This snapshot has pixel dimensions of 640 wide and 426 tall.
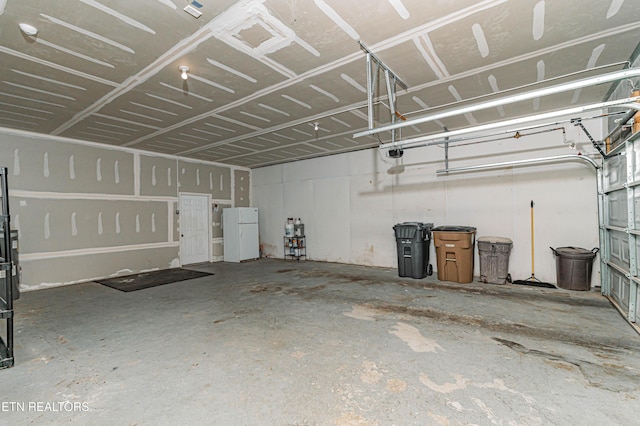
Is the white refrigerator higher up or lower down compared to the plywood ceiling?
lower down

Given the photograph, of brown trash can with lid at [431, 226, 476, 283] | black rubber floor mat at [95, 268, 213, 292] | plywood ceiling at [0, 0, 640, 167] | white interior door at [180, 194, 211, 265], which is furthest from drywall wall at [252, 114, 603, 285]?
black rubber floor mat at [95, 268, 213, 292]

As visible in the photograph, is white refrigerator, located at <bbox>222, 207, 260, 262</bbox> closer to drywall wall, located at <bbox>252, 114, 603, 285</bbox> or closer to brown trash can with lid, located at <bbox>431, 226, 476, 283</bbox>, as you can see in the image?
drywall wall, located at <bbox>252, 114, 603, 285</bbox>

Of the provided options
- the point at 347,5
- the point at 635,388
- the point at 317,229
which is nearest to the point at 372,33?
the point at 347,5

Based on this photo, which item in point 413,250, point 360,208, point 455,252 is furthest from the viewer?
point 360,208

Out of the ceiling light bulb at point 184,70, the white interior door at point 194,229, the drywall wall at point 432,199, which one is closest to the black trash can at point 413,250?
the drywall wall at point 432,199

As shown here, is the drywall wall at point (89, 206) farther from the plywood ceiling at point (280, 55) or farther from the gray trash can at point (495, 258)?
the gray trash can at point (495, 258)

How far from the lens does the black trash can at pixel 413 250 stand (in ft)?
18.1

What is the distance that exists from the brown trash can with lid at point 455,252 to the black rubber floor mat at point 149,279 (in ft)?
16.0

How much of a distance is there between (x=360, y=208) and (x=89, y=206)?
5.84 meters

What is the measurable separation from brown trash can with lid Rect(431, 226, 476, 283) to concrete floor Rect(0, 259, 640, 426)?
725 millimetres

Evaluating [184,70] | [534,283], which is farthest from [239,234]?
[534,283]

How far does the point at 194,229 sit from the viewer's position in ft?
25.5

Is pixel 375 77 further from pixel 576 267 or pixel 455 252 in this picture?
pixel 576 267

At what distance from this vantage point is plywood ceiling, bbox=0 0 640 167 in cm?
225
